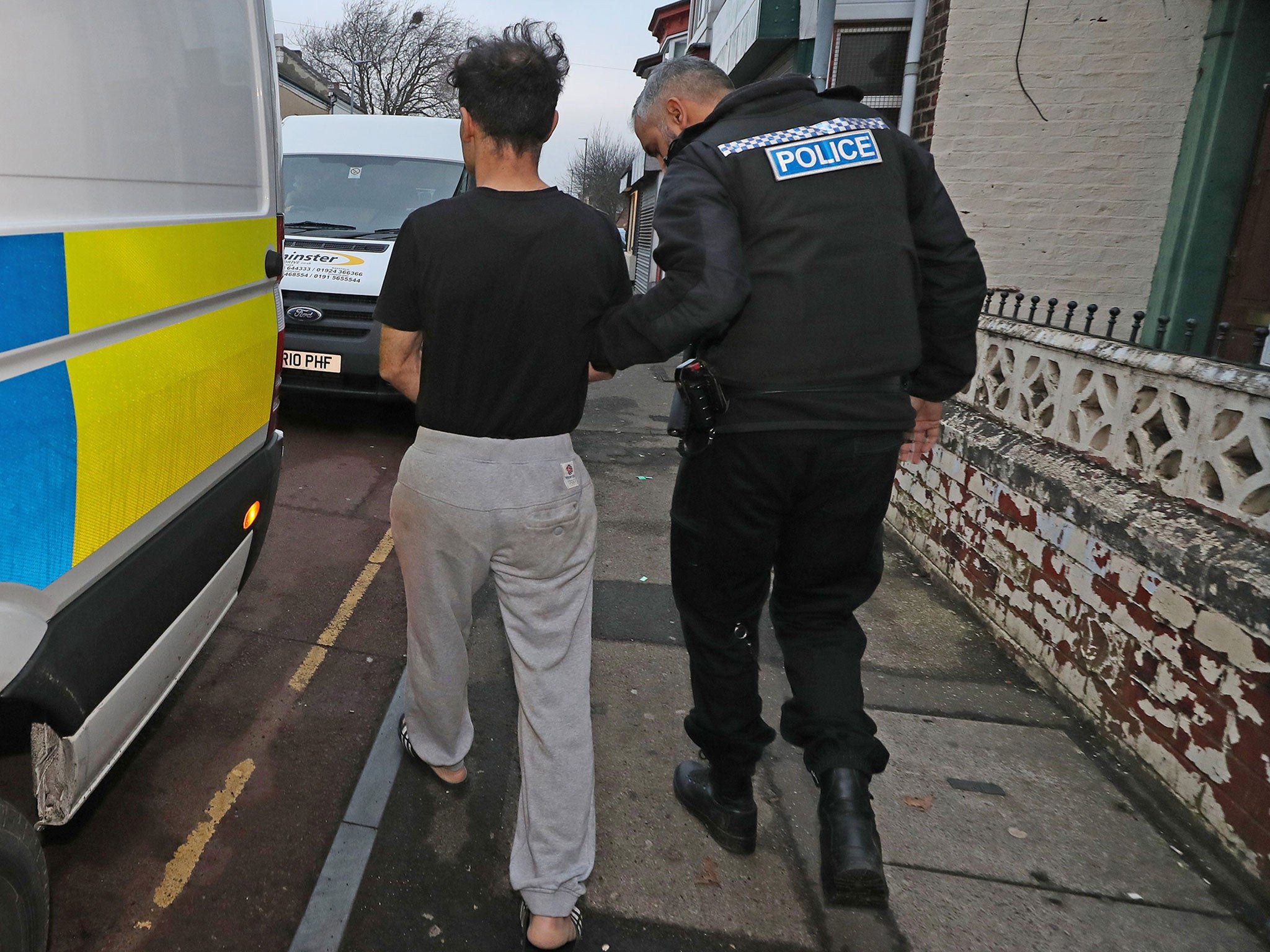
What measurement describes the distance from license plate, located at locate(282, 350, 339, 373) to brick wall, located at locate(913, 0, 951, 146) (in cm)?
440

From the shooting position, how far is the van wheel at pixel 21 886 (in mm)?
1557

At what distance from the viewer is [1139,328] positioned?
3.57m

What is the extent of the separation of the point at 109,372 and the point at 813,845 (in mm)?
2137

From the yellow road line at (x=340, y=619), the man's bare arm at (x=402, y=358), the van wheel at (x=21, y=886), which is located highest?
the man's bare arm at (x=402, y=358)

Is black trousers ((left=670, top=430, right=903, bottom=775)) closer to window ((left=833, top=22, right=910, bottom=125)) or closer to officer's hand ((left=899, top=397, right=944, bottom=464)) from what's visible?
officer's hand ((left=899, top=397, right=944, bottom=464))

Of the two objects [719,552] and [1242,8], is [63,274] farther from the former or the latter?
[1242,8]

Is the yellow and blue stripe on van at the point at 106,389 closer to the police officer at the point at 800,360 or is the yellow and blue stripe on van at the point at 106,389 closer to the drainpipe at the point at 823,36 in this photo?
the police officer at the point at 800,360

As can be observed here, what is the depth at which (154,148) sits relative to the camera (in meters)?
1.88

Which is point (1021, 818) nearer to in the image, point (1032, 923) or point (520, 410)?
point (1032, 923)

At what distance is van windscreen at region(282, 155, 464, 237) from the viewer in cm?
712

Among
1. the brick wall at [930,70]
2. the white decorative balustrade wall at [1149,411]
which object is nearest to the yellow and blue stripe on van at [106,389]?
the white decorative balustrade wall at [1149,411]

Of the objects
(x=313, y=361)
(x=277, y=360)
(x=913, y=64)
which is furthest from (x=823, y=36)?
(x=277, y=360)

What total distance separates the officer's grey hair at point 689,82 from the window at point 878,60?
16.9 feet

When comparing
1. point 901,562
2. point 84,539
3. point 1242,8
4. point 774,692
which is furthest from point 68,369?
point 1242,8
